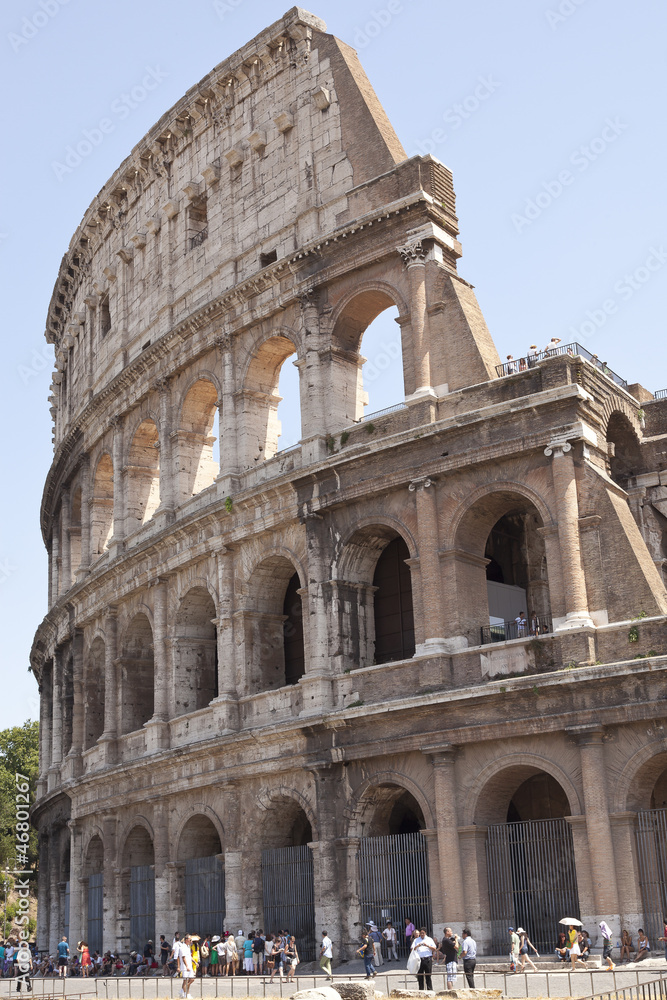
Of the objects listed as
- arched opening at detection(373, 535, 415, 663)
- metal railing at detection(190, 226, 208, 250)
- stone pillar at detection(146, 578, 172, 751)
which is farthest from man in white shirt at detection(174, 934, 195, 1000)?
metal railing at detection(190, 226, 208, 250)

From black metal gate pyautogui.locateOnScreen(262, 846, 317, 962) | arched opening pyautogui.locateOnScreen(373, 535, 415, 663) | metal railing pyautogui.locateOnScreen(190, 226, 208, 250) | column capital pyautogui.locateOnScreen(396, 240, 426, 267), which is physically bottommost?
black metal gate pyautogui.locateOnScreen(262, 846, 317, 962)

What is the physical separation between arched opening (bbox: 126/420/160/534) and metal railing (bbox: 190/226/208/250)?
4.44m

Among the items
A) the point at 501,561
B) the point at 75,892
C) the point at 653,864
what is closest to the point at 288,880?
the point at 653,864

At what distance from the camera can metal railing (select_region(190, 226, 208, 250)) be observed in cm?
2814

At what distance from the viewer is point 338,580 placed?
72.1 ft

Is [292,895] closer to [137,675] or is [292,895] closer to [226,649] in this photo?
[226,649]

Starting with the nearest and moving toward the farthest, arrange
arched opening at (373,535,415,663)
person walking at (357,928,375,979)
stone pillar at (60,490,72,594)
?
person walking at (357,928,375,979) < arched opening at (373,535,415,663) < stone pillar at (60,490,72,594)

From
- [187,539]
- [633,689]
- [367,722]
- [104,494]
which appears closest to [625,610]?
[633,689]

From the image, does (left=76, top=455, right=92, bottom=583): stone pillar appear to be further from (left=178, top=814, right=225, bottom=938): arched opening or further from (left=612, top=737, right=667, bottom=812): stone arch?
(left=612, top=737, right=667, bottom=812): stone arch

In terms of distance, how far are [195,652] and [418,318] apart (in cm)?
917

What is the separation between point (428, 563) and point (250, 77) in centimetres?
1322

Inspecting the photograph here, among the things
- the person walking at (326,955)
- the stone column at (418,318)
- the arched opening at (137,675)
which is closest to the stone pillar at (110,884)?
the arched opening at (137,675)

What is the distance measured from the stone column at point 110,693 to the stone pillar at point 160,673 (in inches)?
84.0

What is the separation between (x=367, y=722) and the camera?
67.1 ft
